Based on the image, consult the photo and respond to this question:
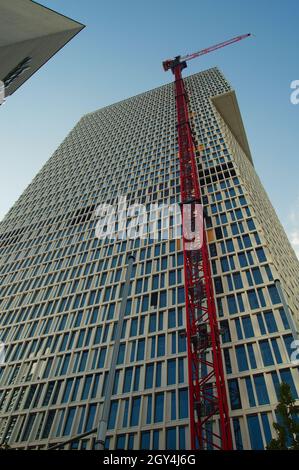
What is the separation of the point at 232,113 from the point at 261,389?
240 ft

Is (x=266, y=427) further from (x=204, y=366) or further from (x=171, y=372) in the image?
(x=171, y=372)

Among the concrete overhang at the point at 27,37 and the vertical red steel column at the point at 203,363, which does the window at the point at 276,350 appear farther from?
the concrete overhang at the point at 27,37

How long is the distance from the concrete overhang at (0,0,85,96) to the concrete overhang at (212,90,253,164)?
210 ft

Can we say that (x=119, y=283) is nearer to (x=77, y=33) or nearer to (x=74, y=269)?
(x=74, y=269)

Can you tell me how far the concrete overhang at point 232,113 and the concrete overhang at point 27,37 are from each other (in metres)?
63.9

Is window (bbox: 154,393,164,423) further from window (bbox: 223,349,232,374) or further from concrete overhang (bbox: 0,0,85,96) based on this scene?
concrete overhang (bbox: 0,0,85,96)

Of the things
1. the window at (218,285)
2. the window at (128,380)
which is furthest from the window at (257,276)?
the window at (128,380)

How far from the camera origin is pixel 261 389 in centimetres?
2928

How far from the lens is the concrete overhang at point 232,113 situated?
266 ft

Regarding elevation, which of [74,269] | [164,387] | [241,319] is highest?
[74,269]

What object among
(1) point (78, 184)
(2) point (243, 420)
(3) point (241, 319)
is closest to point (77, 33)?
(3) point (241, 319)

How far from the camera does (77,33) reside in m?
23.8

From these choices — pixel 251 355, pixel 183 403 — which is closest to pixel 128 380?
pixel 183 403
